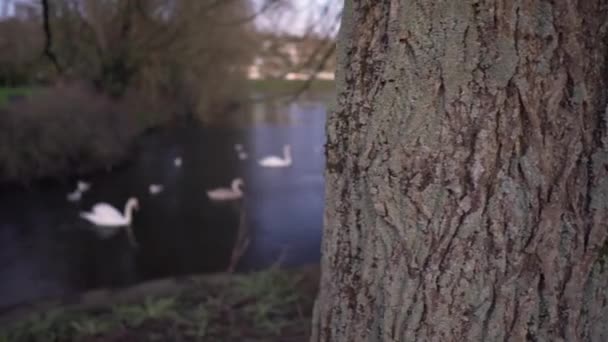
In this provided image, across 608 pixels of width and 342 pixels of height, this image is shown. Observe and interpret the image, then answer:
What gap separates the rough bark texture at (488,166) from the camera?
1.10 m

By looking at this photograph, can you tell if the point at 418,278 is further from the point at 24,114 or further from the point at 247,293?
the point at 24,114

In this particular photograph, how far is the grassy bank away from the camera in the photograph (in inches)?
123

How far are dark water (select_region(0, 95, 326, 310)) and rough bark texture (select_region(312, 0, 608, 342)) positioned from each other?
4788 mm

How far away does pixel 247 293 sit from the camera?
362 cm

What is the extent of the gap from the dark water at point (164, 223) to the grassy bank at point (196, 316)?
2.05 meters

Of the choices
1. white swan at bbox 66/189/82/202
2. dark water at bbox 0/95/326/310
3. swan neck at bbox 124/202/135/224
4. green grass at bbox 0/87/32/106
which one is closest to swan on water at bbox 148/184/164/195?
dark water at bbox 0/95/326/310

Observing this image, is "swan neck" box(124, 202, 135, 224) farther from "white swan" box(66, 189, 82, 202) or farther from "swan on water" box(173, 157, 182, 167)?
"swan on water" box(173, 157, 182, 167)

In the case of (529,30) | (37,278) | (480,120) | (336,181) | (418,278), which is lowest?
(37,278)

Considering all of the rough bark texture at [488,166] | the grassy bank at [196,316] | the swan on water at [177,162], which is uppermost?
the rough bark texture at [488,166]

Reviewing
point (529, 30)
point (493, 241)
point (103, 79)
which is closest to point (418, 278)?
point (493, 241)

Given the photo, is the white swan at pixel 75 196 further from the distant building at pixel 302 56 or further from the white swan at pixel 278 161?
the distant building at pixel 302 56

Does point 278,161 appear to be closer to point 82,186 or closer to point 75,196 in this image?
point 82,186

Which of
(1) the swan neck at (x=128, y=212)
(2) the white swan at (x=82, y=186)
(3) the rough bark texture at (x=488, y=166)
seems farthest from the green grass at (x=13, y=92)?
(3) the rough bark texture at (x=488, y=166)

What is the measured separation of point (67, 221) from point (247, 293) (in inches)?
279
